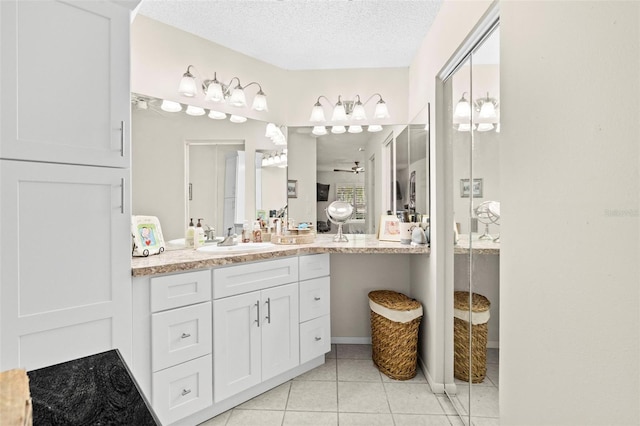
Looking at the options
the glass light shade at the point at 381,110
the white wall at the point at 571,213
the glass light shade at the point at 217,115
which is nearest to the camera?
the white wall at the point at 571,213

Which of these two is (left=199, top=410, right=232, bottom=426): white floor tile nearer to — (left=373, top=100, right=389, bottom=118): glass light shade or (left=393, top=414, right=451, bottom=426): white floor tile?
(left=393, top=414, right=451, bottom=426): white floor tile

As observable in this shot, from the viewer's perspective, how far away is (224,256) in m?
1.88

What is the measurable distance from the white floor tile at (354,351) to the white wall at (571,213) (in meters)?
1.59

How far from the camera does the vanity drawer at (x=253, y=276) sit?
1.85m

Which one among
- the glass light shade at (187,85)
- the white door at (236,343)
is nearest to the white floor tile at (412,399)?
the white door at (236,343)

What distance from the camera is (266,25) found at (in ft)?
7.13

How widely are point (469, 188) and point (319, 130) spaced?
5.02 feet

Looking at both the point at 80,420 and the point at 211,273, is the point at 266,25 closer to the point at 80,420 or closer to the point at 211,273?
the point at 211,273

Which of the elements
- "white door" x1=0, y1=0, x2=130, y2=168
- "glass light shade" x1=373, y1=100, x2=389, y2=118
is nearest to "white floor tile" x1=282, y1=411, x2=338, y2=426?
"white door" x1=0, y1=0, x2=130, y2=168

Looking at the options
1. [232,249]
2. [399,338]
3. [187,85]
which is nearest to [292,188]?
[232,249]

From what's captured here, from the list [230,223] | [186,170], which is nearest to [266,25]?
[186,170]

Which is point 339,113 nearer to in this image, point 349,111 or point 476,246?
point 349,111

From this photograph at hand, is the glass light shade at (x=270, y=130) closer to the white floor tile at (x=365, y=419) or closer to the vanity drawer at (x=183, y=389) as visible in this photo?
the vanity drawer at (x=183, y=389)

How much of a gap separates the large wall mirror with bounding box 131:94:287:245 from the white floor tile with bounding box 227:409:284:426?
1195 mm
